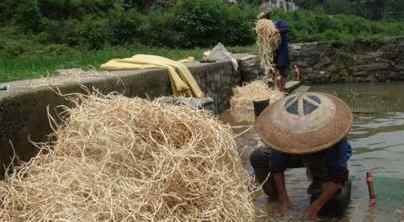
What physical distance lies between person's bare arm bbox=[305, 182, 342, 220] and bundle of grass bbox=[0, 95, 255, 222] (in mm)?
675

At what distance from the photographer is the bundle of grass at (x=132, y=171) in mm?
3379

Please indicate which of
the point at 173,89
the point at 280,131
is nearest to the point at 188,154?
the point at 280,131

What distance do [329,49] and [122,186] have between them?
1339cm

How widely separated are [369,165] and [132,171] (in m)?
3.25

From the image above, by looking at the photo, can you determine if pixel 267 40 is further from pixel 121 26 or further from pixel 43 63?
pixel 121 26

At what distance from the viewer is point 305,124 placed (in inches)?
175

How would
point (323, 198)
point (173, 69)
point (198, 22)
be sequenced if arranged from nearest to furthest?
point (323, 198) → point (173, 69) → point (198, 22)

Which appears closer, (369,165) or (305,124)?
(305,124)

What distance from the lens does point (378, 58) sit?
53.3ft

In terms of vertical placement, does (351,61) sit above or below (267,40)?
below

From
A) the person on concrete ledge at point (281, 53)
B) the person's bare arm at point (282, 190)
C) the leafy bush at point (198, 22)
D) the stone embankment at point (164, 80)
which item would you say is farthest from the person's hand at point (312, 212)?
the leafy bush at point (198, 22)

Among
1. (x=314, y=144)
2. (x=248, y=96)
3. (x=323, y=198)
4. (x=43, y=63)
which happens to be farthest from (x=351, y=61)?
(x=314, y=144)

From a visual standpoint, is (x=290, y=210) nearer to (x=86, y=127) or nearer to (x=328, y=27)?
(x=86, y=127)

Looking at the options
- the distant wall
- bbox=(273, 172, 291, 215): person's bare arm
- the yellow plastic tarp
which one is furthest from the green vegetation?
bbox=(273, 172, 291, 215): person's bare arm
